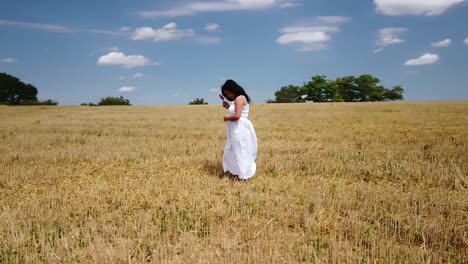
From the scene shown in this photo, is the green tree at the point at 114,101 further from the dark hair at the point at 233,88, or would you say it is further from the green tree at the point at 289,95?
the dark hair at the point at 233,88

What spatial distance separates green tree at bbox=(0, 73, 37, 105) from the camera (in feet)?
287

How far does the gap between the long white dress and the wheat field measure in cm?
35

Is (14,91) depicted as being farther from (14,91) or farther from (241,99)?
(241,99)

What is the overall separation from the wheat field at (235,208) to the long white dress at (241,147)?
1.14 feet

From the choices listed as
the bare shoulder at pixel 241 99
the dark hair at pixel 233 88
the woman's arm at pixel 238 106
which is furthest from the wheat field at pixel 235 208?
the dark hair at pixel 233 88

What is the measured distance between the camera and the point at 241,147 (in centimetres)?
787

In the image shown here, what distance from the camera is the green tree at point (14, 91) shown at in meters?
87.4

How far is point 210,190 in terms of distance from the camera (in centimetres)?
688

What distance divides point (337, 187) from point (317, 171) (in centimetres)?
151

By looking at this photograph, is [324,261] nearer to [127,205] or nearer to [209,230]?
[209,230]

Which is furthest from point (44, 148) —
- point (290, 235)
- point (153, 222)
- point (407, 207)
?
point (407, 207)

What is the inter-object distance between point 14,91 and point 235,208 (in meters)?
102

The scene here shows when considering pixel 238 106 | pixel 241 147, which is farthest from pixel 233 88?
pixel 241 147

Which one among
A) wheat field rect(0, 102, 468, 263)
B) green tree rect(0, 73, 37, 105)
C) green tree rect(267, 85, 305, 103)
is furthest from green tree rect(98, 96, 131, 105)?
wheat field rect(0, 102, 468, 263)
